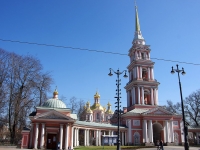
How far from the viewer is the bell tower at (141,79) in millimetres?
44422

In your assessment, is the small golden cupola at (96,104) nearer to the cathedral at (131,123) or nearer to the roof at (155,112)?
the cathedral at (131,123)

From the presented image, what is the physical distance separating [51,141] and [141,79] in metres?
22.6

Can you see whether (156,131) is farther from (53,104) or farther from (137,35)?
(137,35)

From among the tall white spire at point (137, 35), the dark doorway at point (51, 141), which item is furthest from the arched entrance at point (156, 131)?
the dark doorway at point (51, 141)

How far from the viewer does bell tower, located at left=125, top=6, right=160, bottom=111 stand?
44422 mm

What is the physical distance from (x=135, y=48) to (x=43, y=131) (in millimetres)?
27346

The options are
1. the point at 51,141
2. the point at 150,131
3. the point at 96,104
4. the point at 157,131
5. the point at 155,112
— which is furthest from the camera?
the point at 96,104

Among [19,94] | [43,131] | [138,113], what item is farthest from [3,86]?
[138,113]

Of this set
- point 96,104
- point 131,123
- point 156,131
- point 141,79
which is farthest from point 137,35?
Answer: point 96,104

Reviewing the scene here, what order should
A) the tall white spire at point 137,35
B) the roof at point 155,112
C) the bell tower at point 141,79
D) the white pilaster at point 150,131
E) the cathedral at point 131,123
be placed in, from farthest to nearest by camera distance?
the tall white spire at point 137,35 → the bell tower at point 141,79 → the roof at point 155,112 → the white pilaster at point 150,131 → the cathedral at point 131,123

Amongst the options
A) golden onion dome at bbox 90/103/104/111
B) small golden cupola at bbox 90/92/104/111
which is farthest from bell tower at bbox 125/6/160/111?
small golden cupola at bbox 90/92/104/111

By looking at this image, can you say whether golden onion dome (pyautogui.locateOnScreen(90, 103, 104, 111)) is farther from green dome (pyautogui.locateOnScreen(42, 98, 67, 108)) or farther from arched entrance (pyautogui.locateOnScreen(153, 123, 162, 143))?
green dome (pyautogui.locateOnScreen(42, 98, 67, 108))

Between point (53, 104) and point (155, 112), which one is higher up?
point (53, 104)

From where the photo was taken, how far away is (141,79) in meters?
45.4
